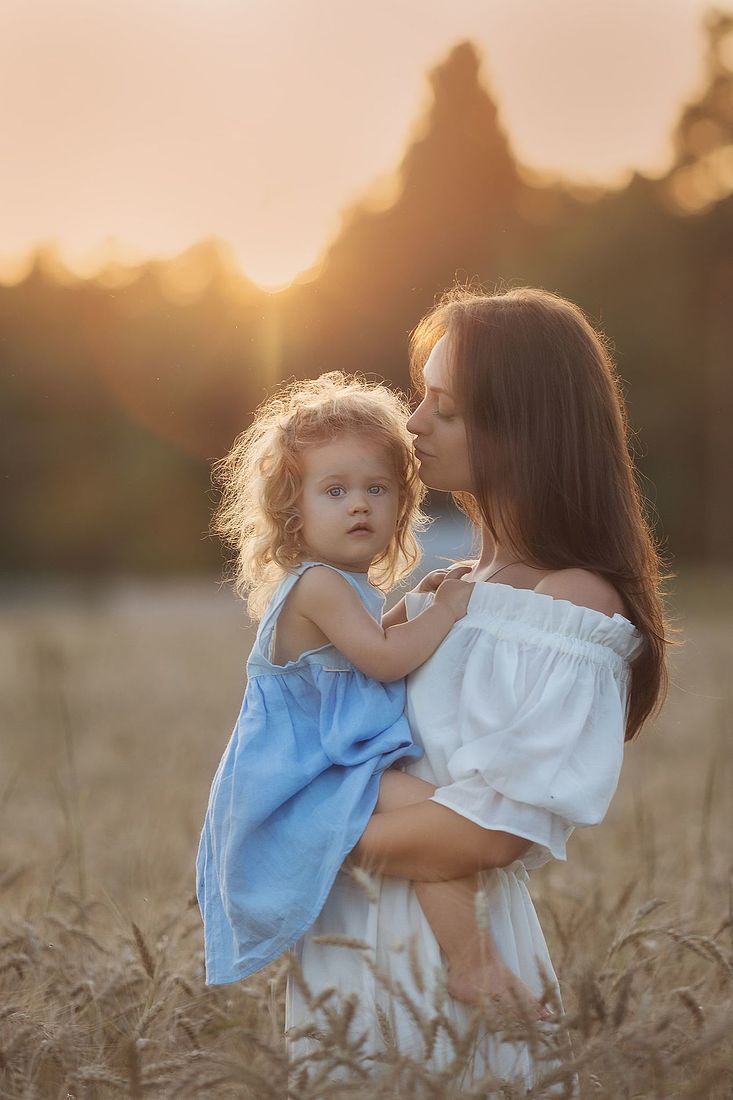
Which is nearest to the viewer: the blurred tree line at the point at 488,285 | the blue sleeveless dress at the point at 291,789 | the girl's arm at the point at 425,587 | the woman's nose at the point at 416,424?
the blue sleeveless dress at the point at 291,789

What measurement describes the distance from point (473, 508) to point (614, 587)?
0.50 metres

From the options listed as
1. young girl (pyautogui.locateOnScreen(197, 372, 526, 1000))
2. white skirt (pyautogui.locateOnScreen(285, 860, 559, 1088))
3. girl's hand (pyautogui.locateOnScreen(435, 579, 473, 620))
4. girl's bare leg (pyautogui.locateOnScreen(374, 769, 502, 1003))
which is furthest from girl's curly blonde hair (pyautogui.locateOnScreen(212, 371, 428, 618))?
white skirt (pyautogui.locateOnScreen(285, 860, 559, 1088))

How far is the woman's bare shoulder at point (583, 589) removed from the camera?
2693mm

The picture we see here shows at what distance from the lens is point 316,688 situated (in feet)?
9.10

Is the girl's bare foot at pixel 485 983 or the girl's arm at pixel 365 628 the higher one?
the girl's arm at pixel 365 628

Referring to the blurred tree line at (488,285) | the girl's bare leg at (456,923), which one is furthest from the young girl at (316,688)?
the blurred tree line at (488,285)

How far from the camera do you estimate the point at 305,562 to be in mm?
2814

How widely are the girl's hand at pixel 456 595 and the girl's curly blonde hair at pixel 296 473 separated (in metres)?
0.24

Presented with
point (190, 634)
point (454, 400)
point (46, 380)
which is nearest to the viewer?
point (454, 400)

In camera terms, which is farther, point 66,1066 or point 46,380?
point 46,380

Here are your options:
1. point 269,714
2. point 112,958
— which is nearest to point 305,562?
point 269,714

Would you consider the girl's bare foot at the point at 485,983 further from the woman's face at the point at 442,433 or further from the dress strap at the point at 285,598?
the woman's face at the point at 442,433

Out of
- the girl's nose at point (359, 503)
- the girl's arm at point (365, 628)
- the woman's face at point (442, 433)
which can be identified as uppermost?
the woman's face at point (442, 433)

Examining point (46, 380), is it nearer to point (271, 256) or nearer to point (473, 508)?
point (271, 256)
